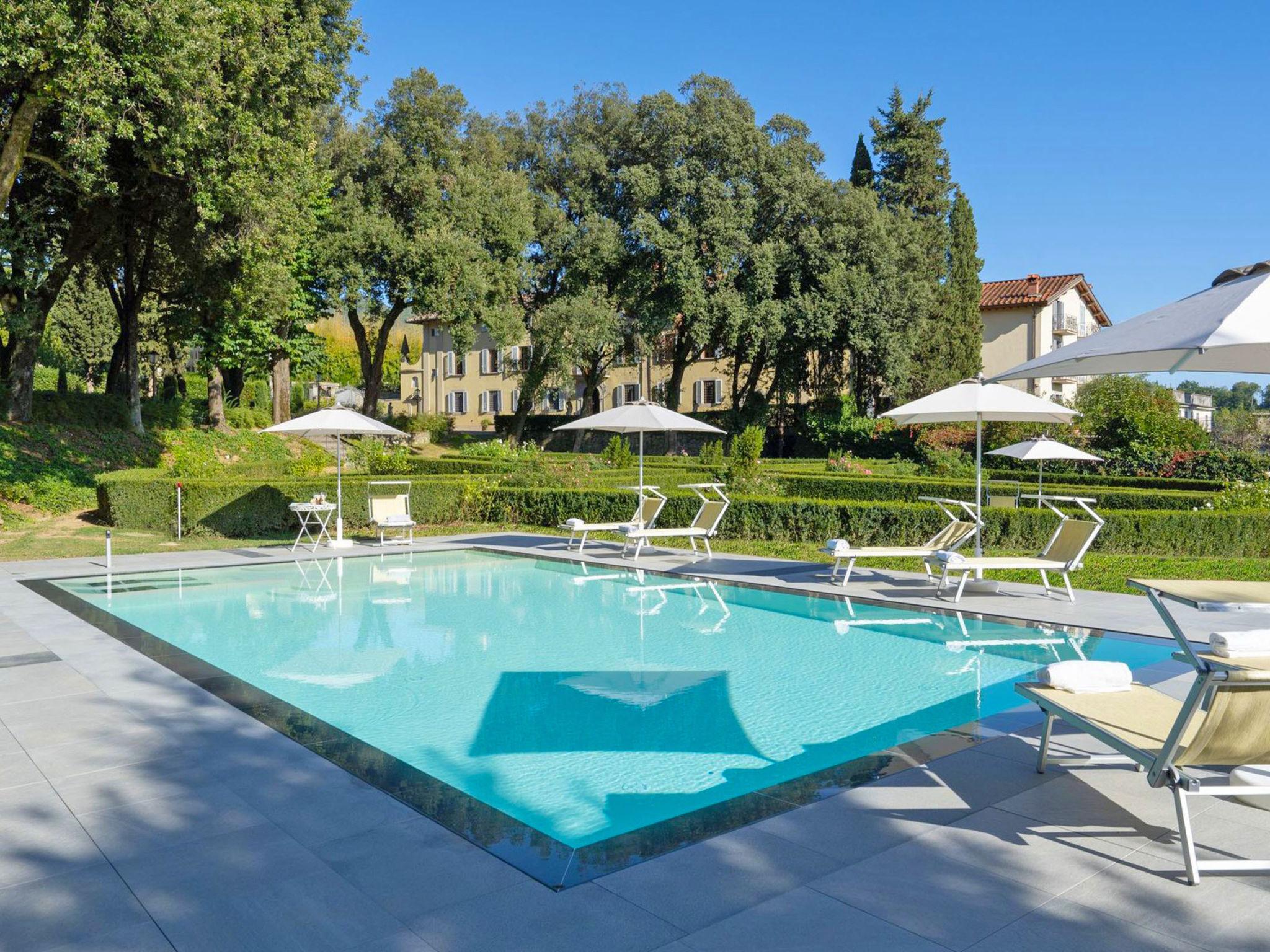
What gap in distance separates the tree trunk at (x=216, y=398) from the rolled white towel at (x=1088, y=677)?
27.5 m

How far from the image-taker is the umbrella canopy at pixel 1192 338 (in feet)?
12.7

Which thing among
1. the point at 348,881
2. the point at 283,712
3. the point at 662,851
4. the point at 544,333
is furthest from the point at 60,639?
the point at 544,333

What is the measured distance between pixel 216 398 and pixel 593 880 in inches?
1091

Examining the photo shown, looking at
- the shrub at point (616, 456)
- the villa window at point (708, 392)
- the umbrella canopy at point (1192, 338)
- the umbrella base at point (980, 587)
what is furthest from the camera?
the villa window at point (708, 392)

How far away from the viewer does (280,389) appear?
99.0 feet

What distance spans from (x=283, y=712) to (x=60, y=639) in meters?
3.51

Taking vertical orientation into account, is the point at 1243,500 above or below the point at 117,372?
below

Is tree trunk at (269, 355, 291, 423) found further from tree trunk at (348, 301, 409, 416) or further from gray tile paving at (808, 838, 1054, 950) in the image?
gray tile paving at (808, 838, 1054, 950)

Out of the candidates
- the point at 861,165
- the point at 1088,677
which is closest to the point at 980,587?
the point at 1088,677

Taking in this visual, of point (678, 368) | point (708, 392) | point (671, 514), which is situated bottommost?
point (671, 514)

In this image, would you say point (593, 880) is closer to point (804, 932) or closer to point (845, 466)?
point (804, 932)

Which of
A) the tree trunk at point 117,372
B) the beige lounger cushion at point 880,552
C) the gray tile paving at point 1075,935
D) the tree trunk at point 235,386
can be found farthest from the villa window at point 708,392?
the gray tile paving at point 1075,935

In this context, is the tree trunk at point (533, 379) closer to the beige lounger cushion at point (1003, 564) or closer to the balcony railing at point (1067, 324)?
the beige lounger cushion at point (1003, 564)

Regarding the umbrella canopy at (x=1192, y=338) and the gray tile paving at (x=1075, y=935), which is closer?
the gray tile paving at (x=1075, y=935)
